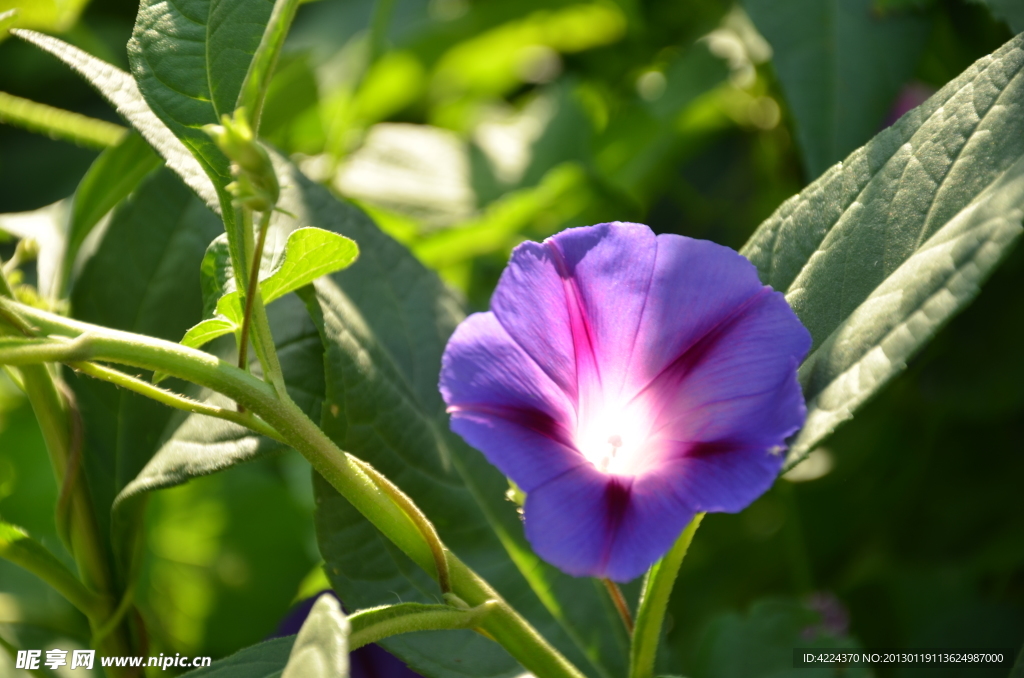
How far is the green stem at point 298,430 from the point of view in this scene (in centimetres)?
54

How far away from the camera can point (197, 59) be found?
644 mm

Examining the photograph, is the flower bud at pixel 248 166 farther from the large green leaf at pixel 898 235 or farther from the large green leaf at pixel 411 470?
the large green leaf at pixel 898 235

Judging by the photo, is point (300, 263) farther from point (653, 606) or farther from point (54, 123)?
point (54, 123)

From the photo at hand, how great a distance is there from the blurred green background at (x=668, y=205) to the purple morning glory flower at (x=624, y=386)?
39 centimetres

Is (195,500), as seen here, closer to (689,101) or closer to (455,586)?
(455,586)

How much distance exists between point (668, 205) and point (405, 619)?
4.17 ft

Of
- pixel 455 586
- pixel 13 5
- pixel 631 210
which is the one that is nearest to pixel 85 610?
pixel 455 586

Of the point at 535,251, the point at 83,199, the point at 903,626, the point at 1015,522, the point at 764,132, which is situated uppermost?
the point at 764,132

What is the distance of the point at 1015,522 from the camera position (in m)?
1.16

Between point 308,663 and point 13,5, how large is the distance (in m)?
0.83

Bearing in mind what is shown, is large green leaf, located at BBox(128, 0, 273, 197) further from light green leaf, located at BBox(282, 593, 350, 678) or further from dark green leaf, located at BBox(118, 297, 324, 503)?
light green leaf, located at BBox(282, 593, 350, 678)


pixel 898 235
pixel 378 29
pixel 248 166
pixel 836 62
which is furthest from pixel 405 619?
pixel 378 29

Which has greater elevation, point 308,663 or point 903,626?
point 308,663

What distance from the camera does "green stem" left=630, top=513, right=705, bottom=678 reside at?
0.63m
